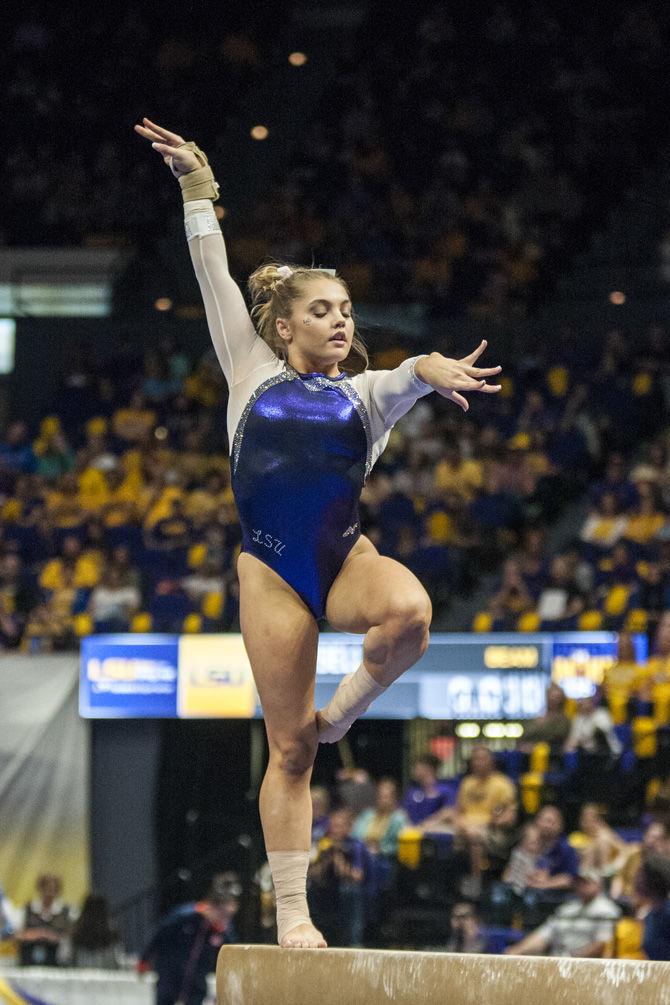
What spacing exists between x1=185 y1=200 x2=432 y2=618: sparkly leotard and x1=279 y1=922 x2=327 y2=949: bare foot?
2.92 ft

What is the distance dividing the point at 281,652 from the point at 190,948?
5.56m

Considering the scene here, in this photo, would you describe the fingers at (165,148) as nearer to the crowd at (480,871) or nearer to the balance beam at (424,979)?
the balance beam at (424,979)

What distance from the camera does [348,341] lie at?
175 inches

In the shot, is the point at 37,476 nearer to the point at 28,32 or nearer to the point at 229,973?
the point at 28,32

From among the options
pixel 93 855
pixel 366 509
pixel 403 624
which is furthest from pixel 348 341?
A: pixel 366 509

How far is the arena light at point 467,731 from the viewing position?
1138cm

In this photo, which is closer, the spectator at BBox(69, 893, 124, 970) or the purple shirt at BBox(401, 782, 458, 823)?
the spectator at BBox(69, 893, 124, 970)

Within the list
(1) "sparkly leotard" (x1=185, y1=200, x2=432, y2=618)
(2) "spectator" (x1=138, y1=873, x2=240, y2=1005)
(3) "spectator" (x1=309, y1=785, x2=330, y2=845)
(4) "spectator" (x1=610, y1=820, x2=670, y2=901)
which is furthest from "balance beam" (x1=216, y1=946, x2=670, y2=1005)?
(3) "spectator" (x1=309, y1=785, x2=330, y2=845)

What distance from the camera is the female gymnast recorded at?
4.20 m

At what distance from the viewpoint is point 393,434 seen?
14719 millimetres

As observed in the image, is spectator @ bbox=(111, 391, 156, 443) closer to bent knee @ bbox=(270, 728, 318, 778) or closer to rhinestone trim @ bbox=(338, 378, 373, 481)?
rhinestone trim @ bbox=(338, 378, 373, 481)

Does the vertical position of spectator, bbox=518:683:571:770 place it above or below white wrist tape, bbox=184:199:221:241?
below

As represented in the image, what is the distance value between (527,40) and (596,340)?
5266 millimetres

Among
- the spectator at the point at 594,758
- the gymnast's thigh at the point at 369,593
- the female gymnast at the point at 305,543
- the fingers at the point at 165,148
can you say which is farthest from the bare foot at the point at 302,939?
the spectator at the point at 594,758
